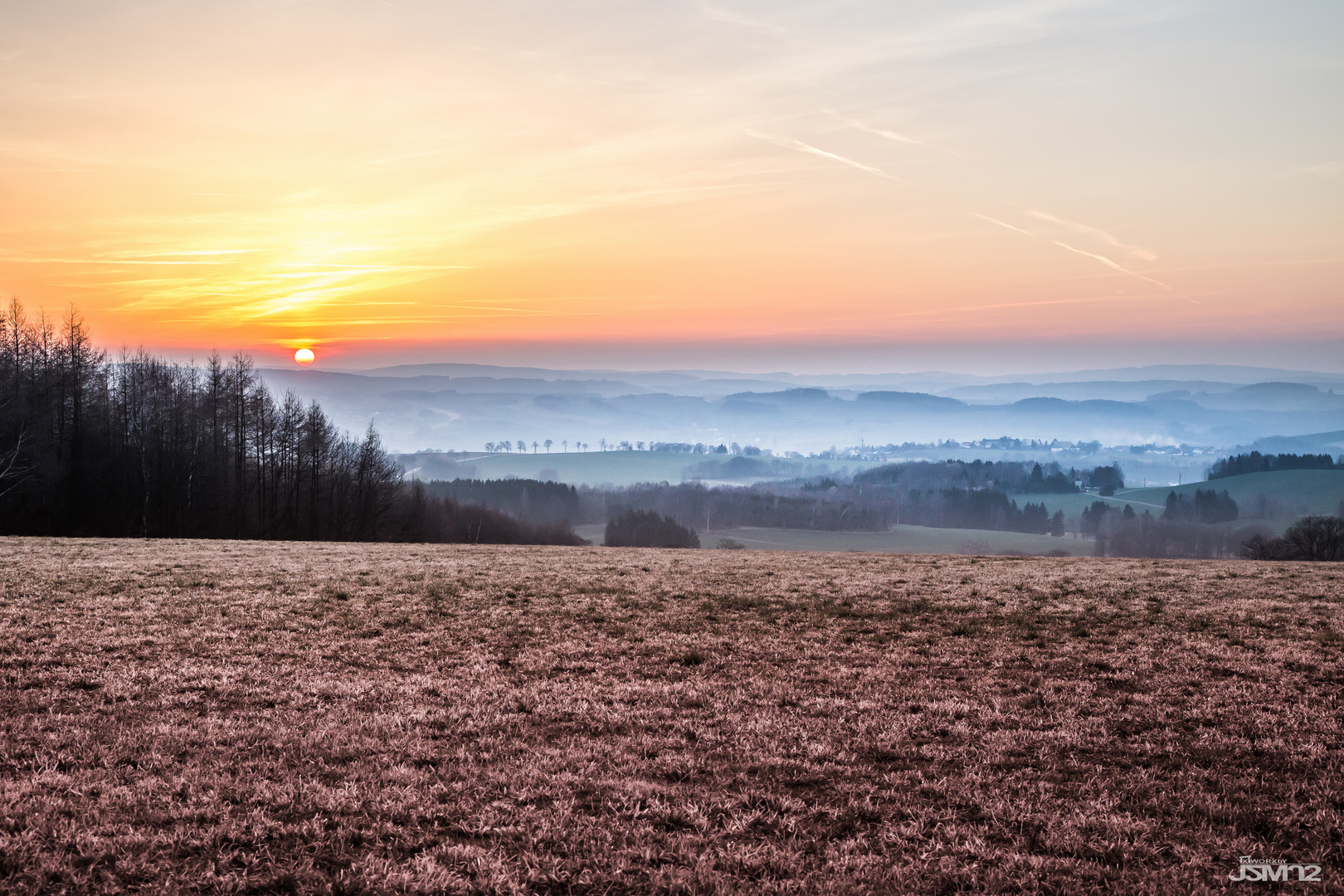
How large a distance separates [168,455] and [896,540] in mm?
140007

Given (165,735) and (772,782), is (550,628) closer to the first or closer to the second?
(165,735)

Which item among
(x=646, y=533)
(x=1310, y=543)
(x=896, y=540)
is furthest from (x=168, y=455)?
(x=896, y=540)

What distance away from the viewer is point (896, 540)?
175125mm

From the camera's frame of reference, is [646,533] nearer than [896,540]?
Yes

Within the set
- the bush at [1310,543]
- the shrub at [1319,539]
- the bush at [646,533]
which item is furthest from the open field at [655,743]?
the bush at [646,533]

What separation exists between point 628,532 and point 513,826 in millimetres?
131797

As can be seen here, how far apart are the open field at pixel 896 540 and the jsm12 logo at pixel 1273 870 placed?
14270 cm

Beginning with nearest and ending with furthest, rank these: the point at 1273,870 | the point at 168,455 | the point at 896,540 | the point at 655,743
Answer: the point at 1273,870 → the point at 655,743 → the point at 168,455 → the point at 896,540

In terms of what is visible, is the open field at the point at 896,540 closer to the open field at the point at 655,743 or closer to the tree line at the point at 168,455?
the tree line at the point at 168,455

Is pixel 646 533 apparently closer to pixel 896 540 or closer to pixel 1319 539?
pixel 896 540

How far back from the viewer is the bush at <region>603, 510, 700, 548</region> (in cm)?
13488

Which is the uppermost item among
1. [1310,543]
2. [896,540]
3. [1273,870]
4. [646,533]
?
[1273,870]

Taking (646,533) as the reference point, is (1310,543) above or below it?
above

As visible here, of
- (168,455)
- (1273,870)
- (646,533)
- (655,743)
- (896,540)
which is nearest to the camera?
(1273,870)
